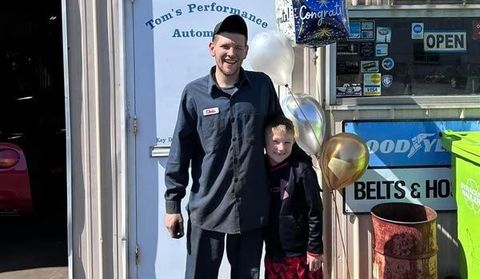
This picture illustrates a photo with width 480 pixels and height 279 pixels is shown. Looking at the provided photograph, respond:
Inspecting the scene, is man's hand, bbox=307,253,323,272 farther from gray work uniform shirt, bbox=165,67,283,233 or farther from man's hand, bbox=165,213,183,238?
man's hand, bbox=165,213,183,238

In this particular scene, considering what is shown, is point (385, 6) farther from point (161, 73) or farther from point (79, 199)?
point (79, 199)

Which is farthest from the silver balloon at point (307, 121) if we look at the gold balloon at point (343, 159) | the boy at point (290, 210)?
the boy at point (290, 210)

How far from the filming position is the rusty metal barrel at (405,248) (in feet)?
9.23

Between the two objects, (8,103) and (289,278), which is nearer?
(289,278)

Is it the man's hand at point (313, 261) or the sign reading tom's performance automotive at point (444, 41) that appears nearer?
the man's hand at point (313, 261)

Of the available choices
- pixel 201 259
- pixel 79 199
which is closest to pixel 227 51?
pixel 201 259

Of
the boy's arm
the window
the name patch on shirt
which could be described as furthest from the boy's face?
the window

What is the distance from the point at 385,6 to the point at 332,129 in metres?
0.79

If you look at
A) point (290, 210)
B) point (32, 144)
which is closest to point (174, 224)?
point (290, 210)

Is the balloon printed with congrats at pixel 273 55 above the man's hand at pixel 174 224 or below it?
above

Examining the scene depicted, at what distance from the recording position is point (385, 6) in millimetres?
3201

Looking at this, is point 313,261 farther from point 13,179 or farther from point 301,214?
point 13,179

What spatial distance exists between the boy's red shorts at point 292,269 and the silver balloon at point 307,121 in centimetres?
68

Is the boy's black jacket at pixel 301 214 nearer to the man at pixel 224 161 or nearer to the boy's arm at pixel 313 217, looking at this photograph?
the boy's arm at pixel 313 217
